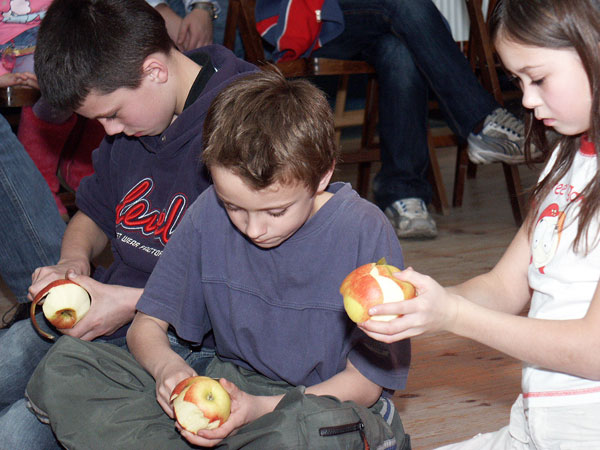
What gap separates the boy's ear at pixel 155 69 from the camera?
1567mm

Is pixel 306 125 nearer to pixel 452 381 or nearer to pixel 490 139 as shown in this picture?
pixel 452 381

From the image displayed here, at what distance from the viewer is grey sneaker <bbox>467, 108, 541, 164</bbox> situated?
2.81m

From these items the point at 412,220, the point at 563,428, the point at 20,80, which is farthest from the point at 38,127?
the point at 563,428

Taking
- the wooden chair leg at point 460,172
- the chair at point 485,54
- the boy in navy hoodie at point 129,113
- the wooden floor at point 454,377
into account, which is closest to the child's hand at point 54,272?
the boy in navy hoodie at point 129,113

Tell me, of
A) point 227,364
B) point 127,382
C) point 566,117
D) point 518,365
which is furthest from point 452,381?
point 566,117

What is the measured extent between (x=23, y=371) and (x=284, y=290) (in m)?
0.65

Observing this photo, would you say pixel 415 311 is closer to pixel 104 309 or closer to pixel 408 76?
pixel 104 309

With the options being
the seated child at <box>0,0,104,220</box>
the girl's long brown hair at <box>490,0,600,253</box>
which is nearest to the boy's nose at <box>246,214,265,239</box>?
the girl's long brown hair at <box>490,0,600,253</box>

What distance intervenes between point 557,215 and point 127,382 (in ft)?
2.56

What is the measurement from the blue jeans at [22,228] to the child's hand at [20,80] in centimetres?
18

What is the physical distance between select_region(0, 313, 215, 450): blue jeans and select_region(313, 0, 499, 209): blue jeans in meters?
1.82

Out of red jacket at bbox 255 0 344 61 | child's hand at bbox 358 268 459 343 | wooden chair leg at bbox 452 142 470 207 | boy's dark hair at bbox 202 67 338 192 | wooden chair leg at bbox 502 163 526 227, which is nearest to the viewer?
child's hand at bbox 358 268 459 343

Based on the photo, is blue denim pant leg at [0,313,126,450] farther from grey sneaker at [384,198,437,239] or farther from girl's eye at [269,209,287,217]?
grey sneaker at [384,198,437,239]

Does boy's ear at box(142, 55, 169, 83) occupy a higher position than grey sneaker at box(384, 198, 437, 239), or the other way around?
boy's ear at box(142, 55, 169, 83)
